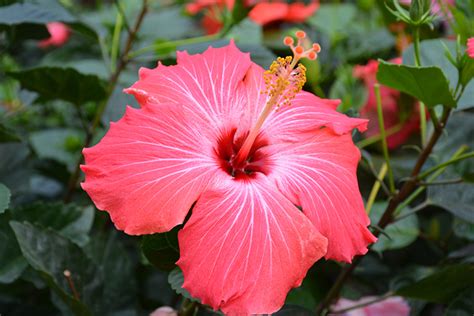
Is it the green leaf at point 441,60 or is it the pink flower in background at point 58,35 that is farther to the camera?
the pink flower in background at point 58,35

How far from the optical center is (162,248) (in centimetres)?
71

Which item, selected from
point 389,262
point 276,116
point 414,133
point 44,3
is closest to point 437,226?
point 389,262

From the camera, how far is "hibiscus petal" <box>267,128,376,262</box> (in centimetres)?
67

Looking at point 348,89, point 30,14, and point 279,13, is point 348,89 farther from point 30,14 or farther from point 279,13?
point 30,14

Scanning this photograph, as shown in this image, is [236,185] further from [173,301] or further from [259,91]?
[173,301]

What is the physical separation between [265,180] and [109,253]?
387 millimetres

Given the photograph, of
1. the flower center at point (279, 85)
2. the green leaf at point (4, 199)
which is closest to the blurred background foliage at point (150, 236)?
the green leaf at point (4, 199)

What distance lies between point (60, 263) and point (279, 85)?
38cm

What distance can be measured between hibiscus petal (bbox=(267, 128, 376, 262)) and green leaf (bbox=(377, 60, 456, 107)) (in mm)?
110

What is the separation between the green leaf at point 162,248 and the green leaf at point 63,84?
1.36 ft

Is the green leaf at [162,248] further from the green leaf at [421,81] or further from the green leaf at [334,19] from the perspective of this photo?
the green leaf at [334,19]

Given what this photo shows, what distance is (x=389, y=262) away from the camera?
47.3 inches

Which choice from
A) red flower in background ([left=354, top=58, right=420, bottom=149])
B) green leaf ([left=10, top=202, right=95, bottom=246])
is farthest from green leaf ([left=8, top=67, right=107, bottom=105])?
red flower in background ([left=354, top=58, right=420, bottom=149])

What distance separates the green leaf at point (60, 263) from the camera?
0.77m
